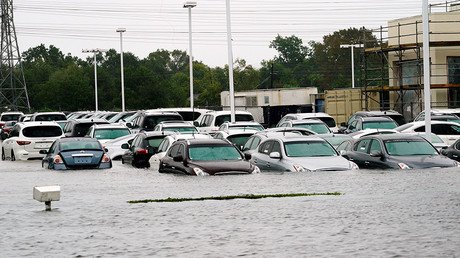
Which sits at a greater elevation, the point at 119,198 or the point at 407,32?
the point at 407,32

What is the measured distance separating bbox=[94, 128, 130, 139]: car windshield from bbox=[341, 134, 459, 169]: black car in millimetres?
15246

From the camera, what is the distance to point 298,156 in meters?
29.4

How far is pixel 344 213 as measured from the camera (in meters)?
17.7

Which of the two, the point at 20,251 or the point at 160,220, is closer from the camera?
the point at 20,251

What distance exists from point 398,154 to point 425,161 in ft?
3.20

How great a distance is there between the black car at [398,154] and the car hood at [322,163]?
1.07 metres

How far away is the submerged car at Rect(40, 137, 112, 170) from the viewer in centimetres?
3462

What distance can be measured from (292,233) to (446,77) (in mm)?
47300

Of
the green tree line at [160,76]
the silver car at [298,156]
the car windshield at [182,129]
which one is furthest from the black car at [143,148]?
the green tree line at [160,76]

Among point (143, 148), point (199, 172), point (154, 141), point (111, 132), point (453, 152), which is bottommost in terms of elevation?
point (199, 172)

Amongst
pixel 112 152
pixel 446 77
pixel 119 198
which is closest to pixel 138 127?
pixel 112 152

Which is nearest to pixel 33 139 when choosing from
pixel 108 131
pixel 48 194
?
pixel 108 131

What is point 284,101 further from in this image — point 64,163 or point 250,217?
point 250,217

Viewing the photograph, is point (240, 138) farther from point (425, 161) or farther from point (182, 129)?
point (425, 161)
